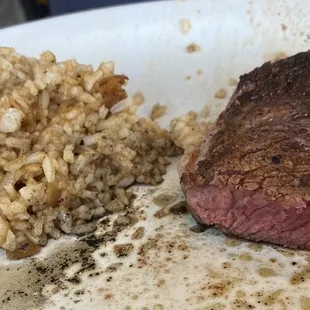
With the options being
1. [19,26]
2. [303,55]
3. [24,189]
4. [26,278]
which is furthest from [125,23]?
[26,278]

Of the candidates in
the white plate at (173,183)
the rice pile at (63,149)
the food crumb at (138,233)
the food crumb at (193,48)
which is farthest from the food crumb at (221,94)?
the food crumb at (138,233)

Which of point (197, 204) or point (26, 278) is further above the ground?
point (197, 204)

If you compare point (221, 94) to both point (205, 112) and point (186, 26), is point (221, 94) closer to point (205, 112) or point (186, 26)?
point (205, 112)

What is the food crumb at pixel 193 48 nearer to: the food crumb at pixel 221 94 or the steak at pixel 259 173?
the food crumb at pixel 221 94

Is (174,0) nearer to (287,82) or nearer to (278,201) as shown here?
(287,82)

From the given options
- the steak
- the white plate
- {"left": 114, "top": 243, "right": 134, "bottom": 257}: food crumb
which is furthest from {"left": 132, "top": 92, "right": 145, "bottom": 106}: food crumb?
{"left": 114, "top": 243, "right": 134, "bottom": 257}: food crumb

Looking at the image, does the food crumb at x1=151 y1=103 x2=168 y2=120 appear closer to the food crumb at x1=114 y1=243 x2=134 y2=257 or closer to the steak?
the steak

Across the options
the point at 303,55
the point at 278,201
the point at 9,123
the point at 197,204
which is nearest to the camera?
the point at 278,201
